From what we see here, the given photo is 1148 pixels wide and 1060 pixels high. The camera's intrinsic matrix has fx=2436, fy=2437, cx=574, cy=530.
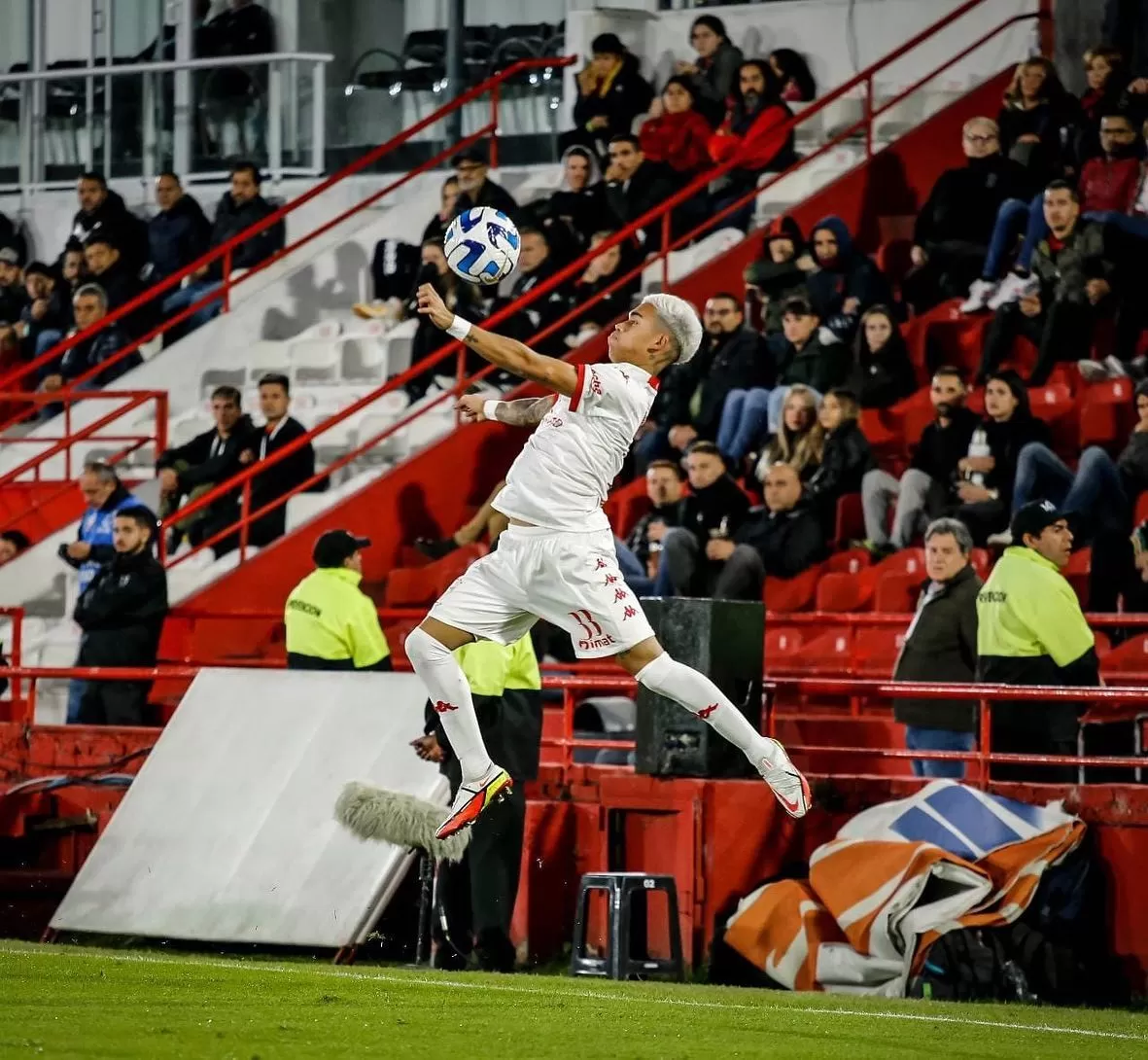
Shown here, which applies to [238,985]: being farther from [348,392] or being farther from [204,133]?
[204,133]

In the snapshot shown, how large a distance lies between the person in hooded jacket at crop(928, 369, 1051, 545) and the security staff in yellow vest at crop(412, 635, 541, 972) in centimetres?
397

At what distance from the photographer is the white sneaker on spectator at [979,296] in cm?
1664

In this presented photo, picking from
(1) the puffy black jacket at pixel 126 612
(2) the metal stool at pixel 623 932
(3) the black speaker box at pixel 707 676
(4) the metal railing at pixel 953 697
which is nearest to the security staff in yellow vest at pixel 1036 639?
(4) the metal railing at pixel 953 697

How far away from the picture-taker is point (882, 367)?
1619cm

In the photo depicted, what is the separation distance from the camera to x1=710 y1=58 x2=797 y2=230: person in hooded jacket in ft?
61.3

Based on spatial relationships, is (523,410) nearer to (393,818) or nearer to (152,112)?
(393,818)

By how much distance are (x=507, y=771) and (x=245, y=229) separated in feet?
34.6

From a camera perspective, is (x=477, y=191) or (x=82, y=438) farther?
(x=477, y=191)

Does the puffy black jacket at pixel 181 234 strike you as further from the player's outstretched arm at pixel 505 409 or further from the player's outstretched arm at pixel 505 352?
the player's outstretched arm at pixel 505 352

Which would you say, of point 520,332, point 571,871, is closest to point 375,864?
point 571,871

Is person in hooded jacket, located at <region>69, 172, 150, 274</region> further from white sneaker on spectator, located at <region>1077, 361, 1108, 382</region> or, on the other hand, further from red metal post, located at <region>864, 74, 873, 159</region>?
white sneaker on spectator, located at <region>1077, 361, 1108, 382</region>

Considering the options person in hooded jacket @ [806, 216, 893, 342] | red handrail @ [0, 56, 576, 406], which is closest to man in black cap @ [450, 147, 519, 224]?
red handrail @ [0, 56, 576, 406]

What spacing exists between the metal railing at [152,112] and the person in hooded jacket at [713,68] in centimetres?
397

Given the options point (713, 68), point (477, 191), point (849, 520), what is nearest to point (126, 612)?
point (849, 520)
